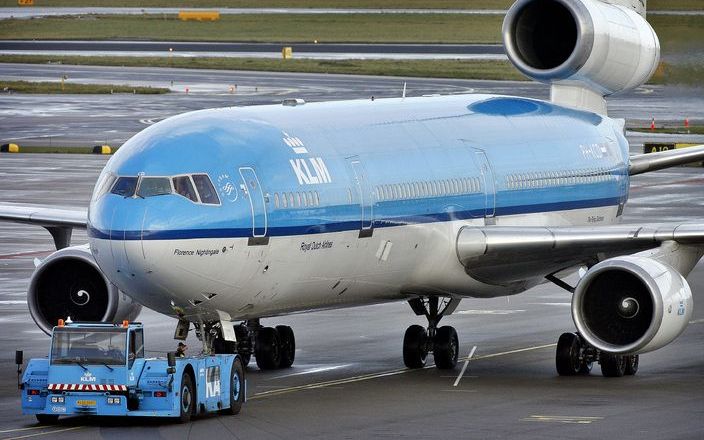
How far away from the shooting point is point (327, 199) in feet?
85.7

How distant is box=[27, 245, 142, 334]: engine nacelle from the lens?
2888 centimetres

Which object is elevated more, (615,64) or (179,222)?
(615,64)

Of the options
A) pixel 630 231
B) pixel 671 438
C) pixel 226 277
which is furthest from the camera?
pixel 630 231

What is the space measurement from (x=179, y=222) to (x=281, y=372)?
21.9ft

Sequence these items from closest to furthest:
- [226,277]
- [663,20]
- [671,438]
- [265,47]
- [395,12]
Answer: [671,438], [226,277], [663,20], [265,47], [395,12]

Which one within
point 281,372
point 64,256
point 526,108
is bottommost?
point 281,372

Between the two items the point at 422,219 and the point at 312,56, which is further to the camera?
the point at 312,56

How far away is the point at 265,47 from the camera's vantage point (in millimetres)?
136875

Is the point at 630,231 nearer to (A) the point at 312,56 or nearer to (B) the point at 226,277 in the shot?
(B) the point at 226,277

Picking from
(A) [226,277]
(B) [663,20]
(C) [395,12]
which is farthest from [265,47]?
(A) [226,277]

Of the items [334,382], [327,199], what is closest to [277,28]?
[334,382]

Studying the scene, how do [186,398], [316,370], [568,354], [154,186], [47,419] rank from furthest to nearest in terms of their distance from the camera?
[316,370]
[568,354]
[154,186]
[47,419]
[186,398]

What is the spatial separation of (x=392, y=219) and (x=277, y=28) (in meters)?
125

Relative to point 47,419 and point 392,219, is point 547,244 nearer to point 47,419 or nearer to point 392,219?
point 392,219
